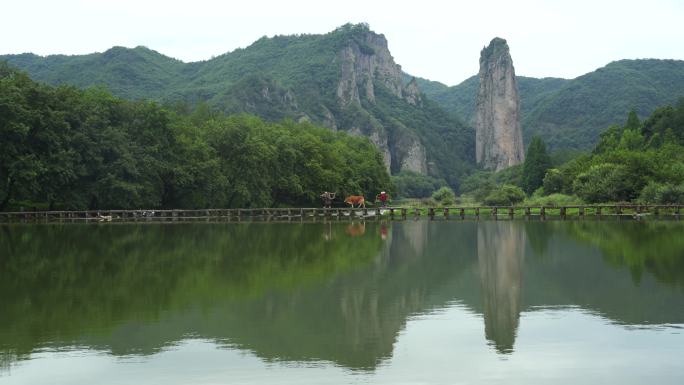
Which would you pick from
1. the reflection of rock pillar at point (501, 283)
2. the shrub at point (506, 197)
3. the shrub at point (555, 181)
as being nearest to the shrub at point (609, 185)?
the shrub at point (555, 181)

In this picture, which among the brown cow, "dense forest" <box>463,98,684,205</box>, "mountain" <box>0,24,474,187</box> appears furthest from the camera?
"mountain" <box>0,24,474,187</box>

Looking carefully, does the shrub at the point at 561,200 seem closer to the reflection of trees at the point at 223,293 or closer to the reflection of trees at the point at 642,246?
the reflection of trees at the point at 642,246

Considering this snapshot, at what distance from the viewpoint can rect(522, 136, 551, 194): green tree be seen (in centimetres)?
10088

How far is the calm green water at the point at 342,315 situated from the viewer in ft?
38.3

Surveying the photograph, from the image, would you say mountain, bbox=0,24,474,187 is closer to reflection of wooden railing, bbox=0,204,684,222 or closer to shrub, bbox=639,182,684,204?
reflection of wooden railing, bbox=0,204,684,222

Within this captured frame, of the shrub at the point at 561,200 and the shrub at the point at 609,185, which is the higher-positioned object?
the shrub at the point at 609,185

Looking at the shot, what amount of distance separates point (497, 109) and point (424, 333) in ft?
592

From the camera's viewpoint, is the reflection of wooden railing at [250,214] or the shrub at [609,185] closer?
the reflection of wooden railing at [250,214]

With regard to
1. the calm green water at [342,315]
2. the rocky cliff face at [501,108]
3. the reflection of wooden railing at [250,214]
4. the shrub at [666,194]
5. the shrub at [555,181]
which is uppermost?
the rocky cliff face at [501,108]

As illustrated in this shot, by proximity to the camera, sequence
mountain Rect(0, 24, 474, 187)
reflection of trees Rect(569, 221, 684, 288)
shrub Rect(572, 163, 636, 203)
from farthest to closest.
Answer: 1. mountain Rect(0, 24, 474, 187)
2. shrub Rect(572, 163, 636, 203)
3. reflection of trees Rect(569, 221, 684, 288)

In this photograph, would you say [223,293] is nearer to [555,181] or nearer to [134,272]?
[134,272]

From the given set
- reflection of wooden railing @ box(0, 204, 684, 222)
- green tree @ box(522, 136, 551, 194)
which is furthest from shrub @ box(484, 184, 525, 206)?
reflection of wooden railing @ box(0, 204, 684, 222)

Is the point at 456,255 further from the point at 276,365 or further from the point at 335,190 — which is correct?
the point at 335,190

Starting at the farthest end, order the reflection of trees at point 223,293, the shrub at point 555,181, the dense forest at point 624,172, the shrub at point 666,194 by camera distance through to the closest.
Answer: the shrub at point 555,181
the dense forest at point 624,172
the shrub at point 666,194
the reflection of trees at point 223,293
